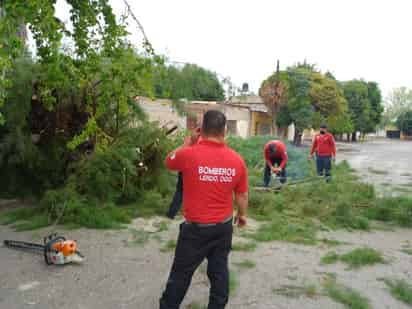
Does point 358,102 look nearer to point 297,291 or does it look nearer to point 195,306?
point 297,291

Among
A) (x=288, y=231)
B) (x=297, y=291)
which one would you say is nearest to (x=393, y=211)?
(x=288, y=231)

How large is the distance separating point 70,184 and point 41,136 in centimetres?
132

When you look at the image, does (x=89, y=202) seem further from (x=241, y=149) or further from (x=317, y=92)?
(x=317, y=92)

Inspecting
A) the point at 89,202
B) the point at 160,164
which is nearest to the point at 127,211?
the point at 89,202

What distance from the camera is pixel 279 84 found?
105ft

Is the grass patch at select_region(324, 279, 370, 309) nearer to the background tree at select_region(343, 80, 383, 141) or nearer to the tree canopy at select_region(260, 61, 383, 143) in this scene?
the tree canopy at select_region(260, 61, 383, 143)

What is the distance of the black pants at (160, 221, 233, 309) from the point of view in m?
2.95

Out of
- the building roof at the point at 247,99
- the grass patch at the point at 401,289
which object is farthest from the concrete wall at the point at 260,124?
the grass patch at the point at 401,289

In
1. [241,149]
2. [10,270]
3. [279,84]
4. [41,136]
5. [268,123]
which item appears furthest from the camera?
[268,123]

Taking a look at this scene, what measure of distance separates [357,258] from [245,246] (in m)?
1.50

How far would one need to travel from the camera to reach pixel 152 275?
4328 mm

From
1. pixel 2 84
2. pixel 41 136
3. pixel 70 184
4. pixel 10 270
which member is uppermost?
pixel 2 84

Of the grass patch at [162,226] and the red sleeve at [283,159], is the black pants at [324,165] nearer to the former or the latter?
the red sleeve at [283,159]

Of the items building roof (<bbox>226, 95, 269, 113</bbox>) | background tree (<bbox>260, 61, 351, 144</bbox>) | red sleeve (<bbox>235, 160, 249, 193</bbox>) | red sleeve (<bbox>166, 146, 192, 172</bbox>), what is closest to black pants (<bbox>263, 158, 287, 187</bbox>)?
red sleeve (<bbox>235, 160, 249, 193</bbox>)
